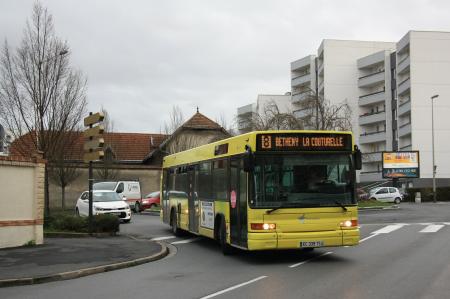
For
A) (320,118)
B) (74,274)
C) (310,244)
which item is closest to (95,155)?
(74,274)

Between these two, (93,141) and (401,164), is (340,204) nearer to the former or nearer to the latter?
(93,141)

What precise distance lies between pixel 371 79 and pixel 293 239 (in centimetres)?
7573

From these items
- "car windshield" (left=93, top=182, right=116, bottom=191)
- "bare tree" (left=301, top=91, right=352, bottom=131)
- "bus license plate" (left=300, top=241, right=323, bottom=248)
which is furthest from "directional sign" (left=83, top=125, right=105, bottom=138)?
"bare tree" (left=301, top=91, right=352, bottom=131)

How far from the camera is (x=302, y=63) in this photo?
A: 10100 centimetres

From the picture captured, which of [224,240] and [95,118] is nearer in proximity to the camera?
[224,240]

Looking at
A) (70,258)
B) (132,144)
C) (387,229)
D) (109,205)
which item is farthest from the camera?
(132,144)

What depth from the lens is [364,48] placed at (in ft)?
294

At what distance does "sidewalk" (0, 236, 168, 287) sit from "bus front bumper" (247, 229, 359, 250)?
3056 mm

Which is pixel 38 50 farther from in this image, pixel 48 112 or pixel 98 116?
pixel 98 116

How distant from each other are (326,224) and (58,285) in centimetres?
563

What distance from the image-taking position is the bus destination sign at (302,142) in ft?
41.7

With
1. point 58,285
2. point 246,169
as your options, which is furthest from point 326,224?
point 58,285

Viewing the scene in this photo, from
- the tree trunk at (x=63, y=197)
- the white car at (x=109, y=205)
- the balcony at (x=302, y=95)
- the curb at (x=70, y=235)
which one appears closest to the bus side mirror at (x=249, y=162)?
the curb at (x=70, y=235)

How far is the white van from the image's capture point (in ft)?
119
